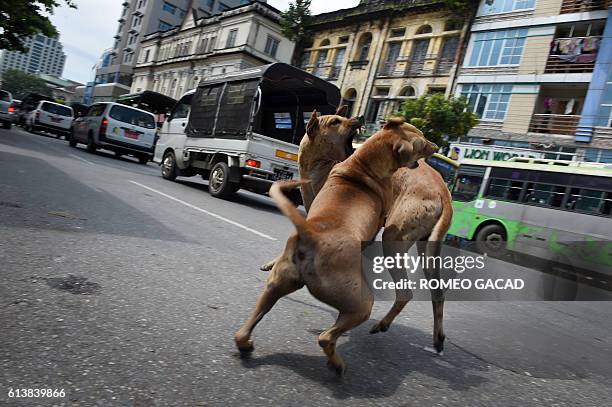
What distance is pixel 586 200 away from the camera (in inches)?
431

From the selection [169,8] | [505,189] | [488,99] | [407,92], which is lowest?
[505,189]

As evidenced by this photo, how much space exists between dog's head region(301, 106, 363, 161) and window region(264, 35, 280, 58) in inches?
1634

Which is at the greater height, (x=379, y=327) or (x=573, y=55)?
(x=573, y=55)

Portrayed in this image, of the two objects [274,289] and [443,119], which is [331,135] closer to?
[274,289]

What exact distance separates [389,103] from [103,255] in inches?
1044

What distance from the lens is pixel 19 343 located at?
5.90 feet

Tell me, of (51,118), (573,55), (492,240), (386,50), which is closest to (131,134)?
(51,118)

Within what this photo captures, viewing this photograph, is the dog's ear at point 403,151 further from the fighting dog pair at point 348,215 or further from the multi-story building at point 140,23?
the multi-story building at point 140,23

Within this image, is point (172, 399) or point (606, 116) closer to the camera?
point (172, 399)

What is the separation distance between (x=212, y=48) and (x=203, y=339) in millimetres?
48782

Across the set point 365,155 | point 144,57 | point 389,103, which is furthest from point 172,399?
point 144,57

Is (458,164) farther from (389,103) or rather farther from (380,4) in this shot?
(380,4)

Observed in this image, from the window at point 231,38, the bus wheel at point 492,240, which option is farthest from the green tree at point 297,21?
the bus wheel at point 492,240

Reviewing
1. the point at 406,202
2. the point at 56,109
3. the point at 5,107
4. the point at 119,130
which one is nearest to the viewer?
the point at 406,202
